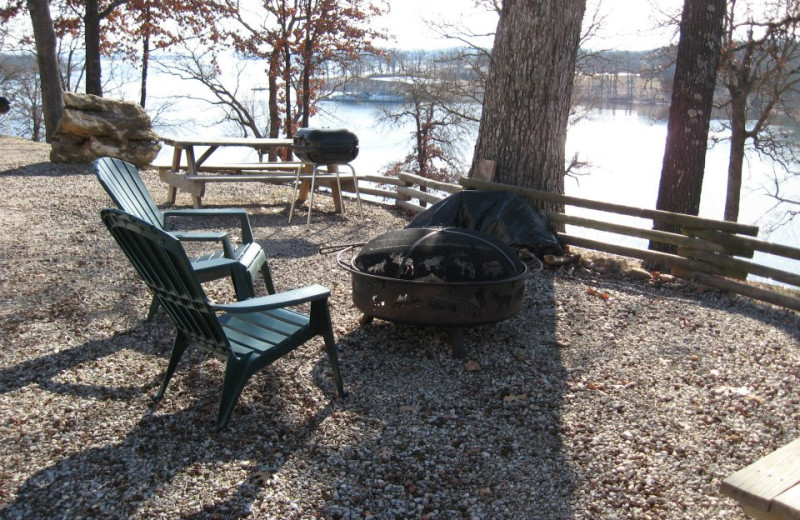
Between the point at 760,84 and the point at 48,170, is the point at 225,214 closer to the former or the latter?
the point at 48,170

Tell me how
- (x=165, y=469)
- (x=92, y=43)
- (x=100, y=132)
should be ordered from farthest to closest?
(x=92, y=43)
(x=100, y=132)
(x=165, y=469)

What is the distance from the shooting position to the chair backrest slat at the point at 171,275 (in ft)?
8.97

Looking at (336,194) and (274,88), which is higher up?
(274,88)

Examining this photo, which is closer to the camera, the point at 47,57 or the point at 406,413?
the point at 406,413

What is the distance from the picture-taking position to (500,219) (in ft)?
19.3

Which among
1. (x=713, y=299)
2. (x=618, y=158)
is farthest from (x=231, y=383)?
(x=618, y=158)

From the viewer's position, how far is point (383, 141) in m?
29.5

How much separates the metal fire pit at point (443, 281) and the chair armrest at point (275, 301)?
2.65 feet

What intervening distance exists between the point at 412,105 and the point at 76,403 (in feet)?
70.9

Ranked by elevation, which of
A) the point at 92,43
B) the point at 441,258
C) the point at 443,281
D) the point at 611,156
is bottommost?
the point at 611,156

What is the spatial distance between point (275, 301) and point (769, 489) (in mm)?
1835

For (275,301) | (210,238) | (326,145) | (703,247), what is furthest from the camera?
(326,145)

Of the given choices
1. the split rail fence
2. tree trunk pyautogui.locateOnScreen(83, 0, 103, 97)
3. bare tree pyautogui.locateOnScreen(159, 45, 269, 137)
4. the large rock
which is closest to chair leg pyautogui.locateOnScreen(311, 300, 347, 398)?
the split rail fence

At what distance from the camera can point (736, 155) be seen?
14.7m
